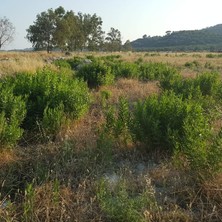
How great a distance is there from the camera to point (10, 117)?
5160mm

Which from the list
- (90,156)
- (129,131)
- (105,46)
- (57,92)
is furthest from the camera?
(105,46)

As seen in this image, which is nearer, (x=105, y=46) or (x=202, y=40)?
(x=105, y=46)

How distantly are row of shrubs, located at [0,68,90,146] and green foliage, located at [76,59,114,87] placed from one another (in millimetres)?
4091

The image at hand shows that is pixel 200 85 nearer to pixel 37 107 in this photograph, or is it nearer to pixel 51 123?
pixel 37 107

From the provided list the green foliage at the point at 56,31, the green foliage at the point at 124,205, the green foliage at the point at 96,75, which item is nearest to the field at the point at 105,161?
the green foliage at the point at 124,205

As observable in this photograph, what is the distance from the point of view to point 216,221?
324cm

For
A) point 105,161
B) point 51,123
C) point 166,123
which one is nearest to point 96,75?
point 51,123

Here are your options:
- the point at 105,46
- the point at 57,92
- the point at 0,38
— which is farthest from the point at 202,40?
the point at 57,92

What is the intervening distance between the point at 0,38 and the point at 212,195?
6630 centimetres

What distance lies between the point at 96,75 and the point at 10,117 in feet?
22.2

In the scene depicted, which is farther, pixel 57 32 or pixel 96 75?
pixel 57 32

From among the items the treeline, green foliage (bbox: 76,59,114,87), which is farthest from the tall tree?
green foliage (bbox: 76,59,114,87)

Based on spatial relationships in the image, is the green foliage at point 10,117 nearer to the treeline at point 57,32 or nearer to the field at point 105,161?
the field at point 105,161

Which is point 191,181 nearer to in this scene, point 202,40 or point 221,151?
point 221,151
